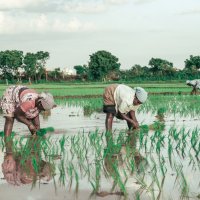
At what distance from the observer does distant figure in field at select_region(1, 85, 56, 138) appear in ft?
19.3

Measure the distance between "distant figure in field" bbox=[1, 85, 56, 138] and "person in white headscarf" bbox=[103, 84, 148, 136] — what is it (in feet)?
3.20

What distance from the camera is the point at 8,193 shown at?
3605 mm

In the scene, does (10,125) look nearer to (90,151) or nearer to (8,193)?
(90,151)

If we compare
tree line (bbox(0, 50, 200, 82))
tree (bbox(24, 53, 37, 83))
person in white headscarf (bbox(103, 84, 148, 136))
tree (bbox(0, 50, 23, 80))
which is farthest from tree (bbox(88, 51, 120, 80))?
person in white headscarf (bbox(103, 84, 148, 136))

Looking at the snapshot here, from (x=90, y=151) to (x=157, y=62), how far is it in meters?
59.9

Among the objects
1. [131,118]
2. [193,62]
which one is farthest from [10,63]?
[131,118]

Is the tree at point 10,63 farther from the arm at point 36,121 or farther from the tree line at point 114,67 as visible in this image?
the arm at point 36,121

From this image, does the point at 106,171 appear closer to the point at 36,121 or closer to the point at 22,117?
the point at 22,117

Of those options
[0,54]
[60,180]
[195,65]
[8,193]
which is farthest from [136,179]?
[0,54]

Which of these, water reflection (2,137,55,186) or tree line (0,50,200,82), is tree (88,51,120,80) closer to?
tree line (0,50,200,82)

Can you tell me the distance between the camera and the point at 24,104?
5.90 m

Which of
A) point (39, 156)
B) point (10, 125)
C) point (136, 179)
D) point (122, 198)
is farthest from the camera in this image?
point (10, 125)

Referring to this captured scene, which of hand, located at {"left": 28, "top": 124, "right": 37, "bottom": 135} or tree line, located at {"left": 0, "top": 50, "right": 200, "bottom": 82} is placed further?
tree line, located at {"left": 0, "top": 50, "right": 200, "bottom": 82}

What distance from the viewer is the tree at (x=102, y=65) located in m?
65.1
